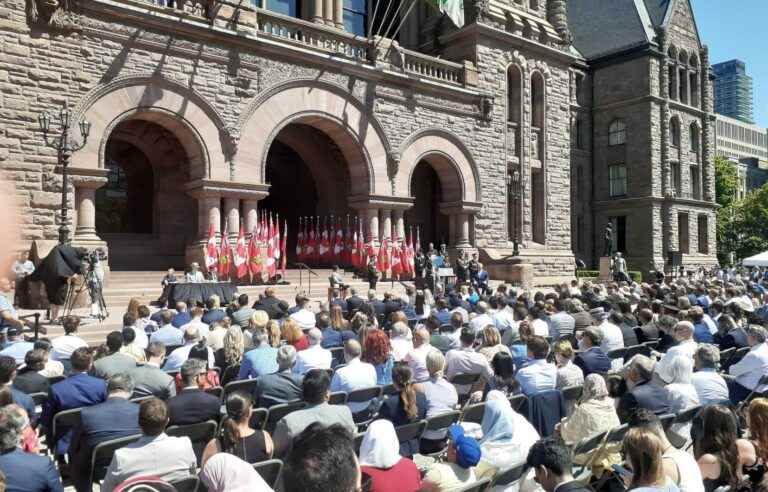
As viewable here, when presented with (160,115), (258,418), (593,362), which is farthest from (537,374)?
(160,115)

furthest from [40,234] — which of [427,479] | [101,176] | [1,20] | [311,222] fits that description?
[427,479]

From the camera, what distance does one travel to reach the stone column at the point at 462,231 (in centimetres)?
2662

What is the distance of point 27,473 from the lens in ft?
13.2

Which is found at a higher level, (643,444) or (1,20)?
(1,20)

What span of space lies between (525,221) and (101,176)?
19.4 meters

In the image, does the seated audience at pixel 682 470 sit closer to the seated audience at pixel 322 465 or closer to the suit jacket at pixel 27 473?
the seated audience at pixel 322 465

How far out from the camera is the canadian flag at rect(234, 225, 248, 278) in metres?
19.4

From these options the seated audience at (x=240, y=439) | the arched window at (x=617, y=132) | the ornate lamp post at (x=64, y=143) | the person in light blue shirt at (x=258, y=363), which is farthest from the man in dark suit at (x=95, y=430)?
the arched window at (x=617, y=132)

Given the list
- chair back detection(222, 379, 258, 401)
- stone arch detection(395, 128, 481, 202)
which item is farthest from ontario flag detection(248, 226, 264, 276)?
chair back detection(222, 379, 258, 401)

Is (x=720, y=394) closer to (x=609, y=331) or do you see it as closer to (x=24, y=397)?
(x=609, y=331)

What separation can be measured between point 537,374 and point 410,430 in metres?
2.06

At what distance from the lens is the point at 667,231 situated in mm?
43125

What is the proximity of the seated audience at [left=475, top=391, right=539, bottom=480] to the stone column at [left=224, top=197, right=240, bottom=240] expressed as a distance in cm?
1589

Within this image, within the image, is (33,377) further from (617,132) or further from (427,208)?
(617,132)
